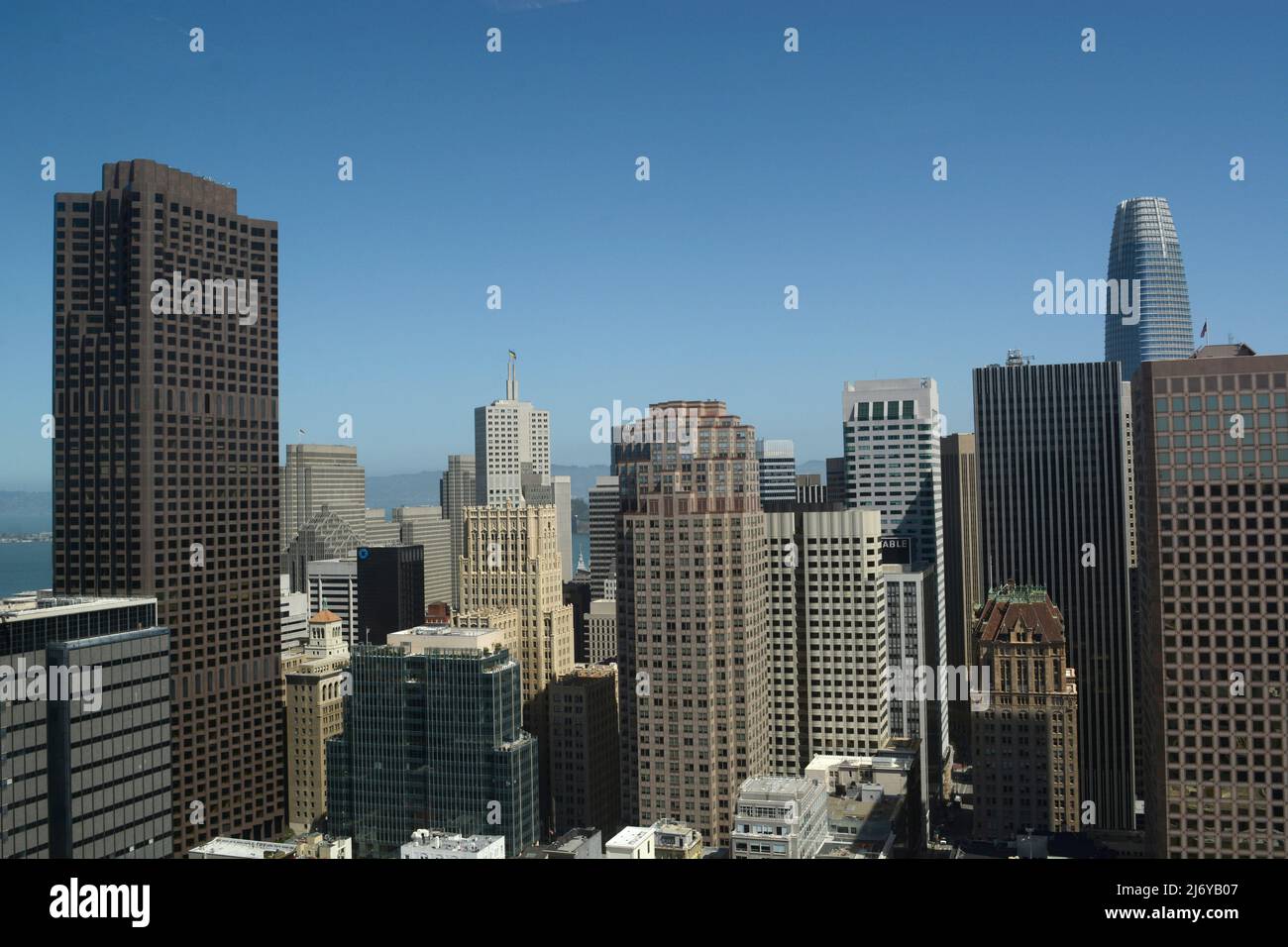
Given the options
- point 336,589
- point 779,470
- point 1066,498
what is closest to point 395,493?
point 336,589

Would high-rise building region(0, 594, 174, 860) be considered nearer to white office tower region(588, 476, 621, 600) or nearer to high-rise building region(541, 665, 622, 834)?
high-rise building region(541, 665, 622, 834)

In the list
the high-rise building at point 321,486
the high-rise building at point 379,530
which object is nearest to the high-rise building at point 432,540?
the high-rise building at point 379,530

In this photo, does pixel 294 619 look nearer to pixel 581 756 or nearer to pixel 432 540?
pixel 581 756

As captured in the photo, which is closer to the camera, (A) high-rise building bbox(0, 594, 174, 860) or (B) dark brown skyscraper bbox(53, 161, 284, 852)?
(A) high-rise building bbox(0, 594, 174, 860)

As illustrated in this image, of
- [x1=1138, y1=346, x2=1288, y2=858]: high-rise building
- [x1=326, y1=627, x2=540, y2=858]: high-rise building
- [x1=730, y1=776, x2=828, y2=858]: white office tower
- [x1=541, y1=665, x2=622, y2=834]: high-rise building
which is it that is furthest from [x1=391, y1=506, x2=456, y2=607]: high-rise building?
[x1=1138, y1=346, x2=1288, y2=858]: high-rise building
